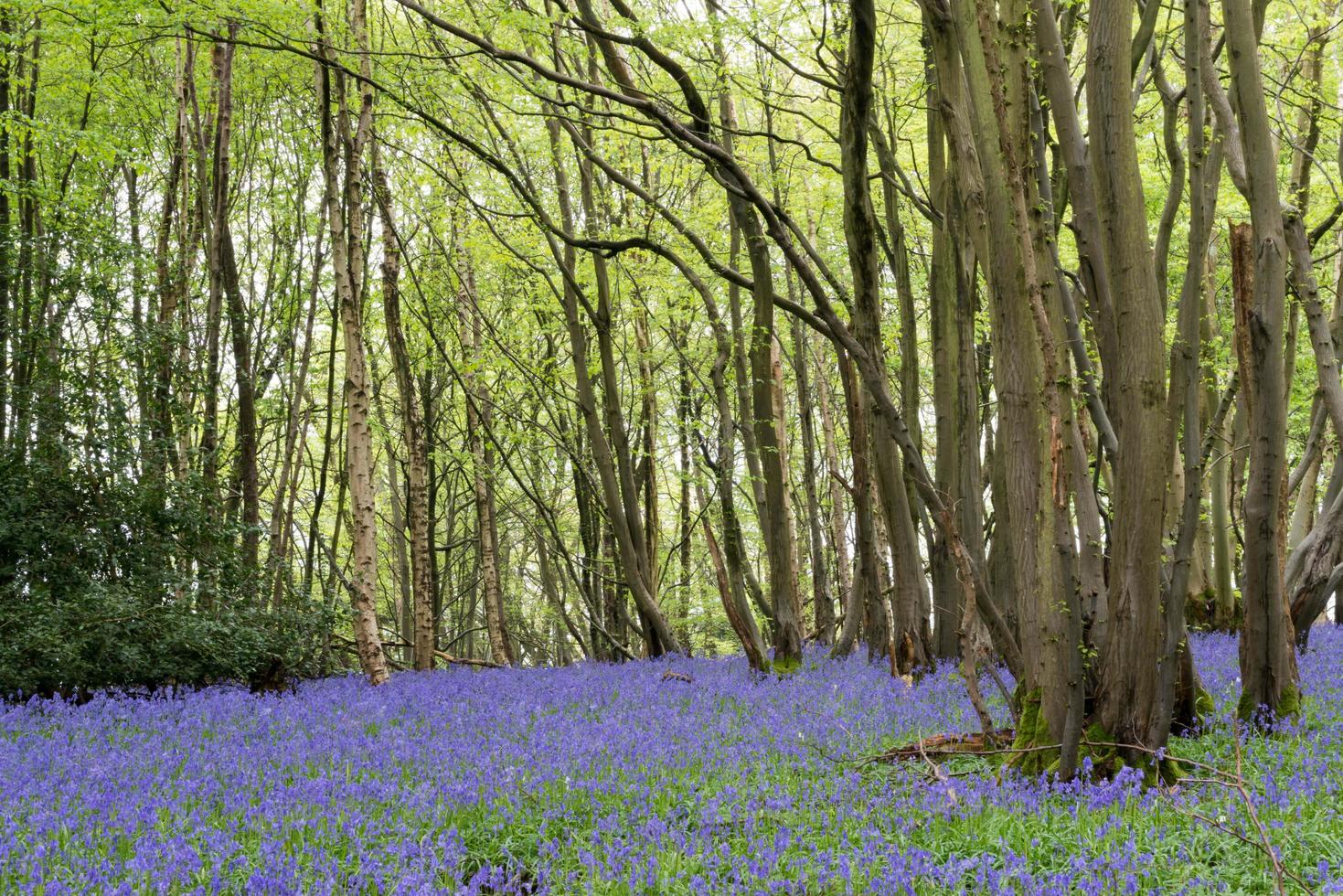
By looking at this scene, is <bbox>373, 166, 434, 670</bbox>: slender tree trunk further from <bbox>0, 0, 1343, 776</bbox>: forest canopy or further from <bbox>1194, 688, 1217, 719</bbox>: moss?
<bbox>1194, 688, 1217, 719</bbox>: moss

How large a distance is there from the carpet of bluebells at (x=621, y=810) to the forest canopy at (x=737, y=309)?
31.8 inches

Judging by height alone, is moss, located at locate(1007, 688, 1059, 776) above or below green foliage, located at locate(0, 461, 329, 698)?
below

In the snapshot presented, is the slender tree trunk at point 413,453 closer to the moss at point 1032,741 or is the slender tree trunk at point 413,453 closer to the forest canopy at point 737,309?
the forest canopy at point 737,309

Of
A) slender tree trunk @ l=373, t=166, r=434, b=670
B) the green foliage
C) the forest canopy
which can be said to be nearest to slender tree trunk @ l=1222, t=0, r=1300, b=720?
the forest canopy

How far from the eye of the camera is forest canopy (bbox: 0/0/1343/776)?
5523 millimetres

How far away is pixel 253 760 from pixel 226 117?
10.0 m

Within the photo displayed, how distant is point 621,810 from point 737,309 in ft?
32.1

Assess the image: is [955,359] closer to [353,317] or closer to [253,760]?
[353,317]

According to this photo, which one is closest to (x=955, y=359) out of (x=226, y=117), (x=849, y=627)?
(x=849, y=627)

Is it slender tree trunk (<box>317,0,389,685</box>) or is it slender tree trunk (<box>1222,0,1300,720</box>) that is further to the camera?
slender tree trunk (<box>317,0,389,685</box>)

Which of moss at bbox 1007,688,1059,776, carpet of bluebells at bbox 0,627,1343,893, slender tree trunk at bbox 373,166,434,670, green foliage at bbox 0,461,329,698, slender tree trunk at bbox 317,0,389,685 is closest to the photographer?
carpet of bluebells at bbox 0,627,1343,893

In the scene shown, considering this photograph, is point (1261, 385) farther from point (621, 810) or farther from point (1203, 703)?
point (621, 810)

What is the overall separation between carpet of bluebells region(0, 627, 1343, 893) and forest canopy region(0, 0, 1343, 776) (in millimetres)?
809

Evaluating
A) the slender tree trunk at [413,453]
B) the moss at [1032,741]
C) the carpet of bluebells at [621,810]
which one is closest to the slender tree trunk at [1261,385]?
the carpet of bluebells at [621,810]
